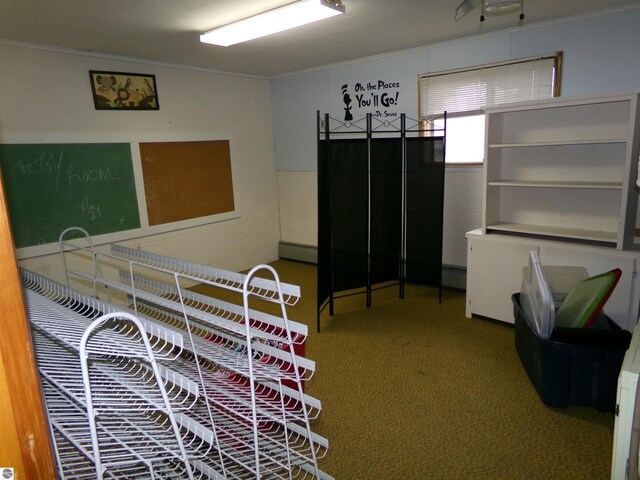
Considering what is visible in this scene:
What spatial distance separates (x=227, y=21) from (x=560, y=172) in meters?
3.14

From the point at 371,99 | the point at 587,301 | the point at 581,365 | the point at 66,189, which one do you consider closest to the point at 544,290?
the point at 587,301

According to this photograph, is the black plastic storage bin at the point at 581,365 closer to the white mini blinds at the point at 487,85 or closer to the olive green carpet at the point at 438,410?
the olive green carpet at the point at 438,410

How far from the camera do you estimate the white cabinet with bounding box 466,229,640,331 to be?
2951 millimetres

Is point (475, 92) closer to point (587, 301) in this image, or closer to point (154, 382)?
point (587, 301)

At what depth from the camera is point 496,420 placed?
2.50 metres

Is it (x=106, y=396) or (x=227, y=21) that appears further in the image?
(x=227, y=21)

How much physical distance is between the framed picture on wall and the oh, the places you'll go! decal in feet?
7.32

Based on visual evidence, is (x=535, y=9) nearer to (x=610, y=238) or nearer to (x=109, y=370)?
(x=610, y=238)

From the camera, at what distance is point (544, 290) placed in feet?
8.34

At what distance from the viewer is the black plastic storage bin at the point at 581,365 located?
93.2 inches

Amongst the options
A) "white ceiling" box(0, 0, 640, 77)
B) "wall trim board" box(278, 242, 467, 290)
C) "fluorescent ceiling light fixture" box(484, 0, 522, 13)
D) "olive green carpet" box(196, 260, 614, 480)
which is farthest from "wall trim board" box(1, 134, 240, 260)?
"fluorescent ceiling light fixture" box(484, 0, 522, 13)

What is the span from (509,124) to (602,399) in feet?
8.10

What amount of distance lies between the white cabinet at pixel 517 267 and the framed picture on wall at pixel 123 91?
3.64 meters

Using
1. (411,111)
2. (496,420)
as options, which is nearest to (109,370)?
(496,420)
